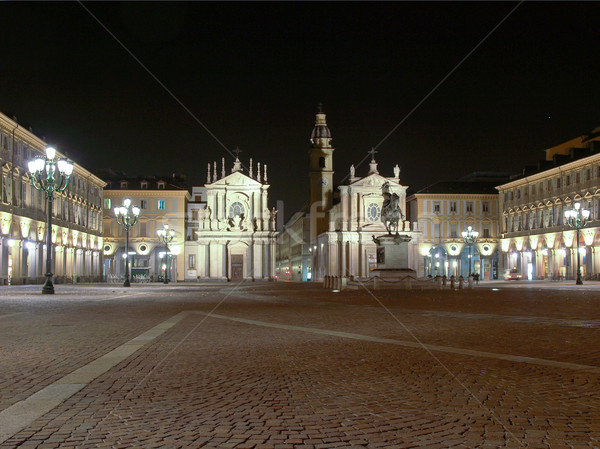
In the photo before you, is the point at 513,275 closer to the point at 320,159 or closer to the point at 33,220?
the point at 320,159

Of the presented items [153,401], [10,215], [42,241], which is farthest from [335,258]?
[153,401]

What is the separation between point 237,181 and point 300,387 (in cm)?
8161

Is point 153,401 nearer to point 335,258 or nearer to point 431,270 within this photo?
point 335,258

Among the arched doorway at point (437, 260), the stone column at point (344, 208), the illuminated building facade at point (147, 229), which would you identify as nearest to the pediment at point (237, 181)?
the illuminated building facade at point (147, 229)

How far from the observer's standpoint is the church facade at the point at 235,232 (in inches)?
3438

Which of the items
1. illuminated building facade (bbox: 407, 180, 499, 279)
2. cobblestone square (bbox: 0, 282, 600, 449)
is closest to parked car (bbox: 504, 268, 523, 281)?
illuminated building facade (bbox: 407, 180, 499, 279)

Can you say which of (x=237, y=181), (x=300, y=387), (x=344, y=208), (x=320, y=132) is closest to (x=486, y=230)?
(x=344, y=208)

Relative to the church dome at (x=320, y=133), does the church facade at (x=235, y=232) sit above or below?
below

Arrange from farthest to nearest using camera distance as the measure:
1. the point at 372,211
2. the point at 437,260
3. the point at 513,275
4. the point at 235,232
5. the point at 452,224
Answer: the point at 437,260 → the point at 452,224 → the point at 372,211 → the point at 235,232 → the point at 513,275

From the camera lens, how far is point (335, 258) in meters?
92.9

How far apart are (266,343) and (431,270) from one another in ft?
287

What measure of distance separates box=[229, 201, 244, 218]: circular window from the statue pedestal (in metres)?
46.5

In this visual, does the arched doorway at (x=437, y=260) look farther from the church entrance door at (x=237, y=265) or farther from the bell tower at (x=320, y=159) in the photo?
the church entrance door at (x=237, y=265)

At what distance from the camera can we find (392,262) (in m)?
43.4
